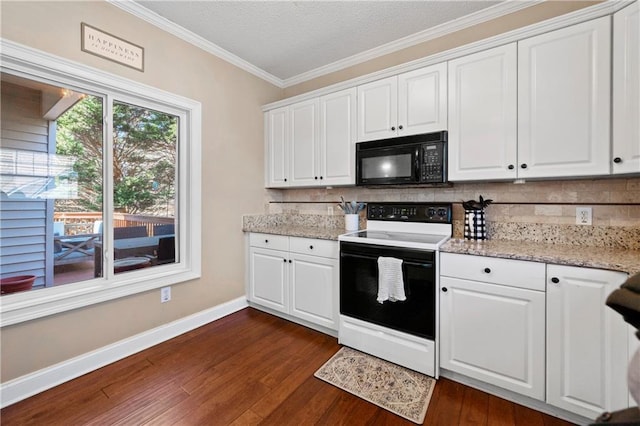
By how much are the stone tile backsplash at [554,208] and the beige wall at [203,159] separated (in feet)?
5.88

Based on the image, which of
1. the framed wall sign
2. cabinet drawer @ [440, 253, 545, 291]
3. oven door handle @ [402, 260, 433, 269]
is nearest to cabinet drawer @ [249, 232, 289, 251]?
oven door handle @ [402, 260, 433, 269]

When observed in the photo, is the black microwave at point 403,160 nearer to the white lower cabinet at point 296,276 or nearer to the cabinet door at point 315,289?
the white lower cabinet at point 296,276

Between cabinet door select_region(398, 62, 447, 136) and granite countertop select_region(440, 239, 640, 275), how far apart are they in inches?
36.0

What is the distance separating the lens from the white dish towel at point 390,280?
190cm

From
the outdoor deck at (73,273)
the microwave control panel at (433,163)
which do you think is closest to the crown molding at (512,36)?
the microwave control panel at (433,163)

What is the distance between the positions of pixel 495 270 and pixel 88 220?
2.77 m

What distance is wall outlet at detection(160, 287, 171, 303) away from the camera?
91.7 inches

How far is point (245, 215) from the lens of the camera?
303 cm

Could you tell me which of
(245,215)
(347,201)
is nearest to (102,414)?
(245,215)

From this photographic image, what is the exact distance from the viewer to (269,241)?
9.07 ft

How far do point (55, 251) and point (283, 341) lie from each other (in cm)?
176

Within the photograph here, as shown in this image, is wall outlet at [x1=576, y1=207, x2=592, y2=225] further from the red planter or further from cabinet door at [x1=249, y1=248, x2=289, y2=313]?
the red planter

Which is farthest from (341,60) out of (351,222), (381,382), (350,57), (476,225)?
(381,382)

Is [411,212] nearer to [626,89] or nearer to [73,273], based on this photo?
[626,89]
